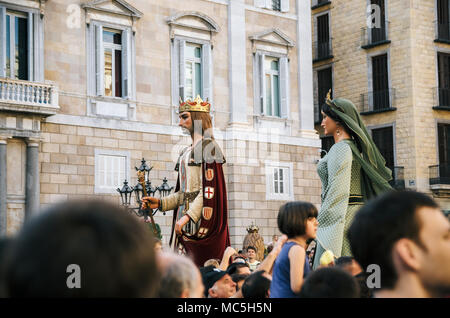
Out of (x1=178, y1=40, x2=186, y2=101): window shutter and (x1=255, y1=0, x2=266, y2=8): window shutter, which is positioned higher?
(x1=255, y1=0, x2=266, y2=8): window shutter

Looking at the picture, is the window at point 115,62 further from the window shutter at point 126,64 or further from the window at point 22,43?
the window at point 22,43

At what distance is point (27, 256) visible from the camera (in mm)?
1724

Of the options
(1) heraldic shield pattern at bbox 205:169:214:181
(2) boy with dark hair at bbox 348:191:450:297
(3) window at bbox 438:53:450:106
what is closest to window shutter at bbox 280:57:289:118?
(3) window at bbox 438:53:450:106

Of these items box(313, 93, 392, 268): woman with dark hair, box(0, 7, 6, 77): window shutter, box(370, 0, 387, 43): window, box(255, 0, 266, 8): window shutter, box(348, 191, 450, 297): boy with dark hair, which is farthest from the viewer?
box(370, 0, 387, 43): window

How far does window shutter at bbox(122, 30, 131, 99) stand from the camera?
74.5 feet

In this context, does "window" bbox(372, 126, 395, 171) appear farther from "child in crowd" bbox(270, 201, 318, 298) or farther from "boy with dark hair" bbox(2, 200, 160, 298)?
"boy with dark hair" bbox(2, 200, 160, 298)

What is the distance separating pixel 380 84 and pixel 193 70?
34.6 ft

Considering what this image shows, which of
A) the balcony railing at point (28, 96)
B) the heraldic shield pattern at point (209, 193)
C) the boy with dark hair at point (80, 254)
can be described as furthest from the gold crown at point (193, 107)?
the balcony railing at point (28, 96)

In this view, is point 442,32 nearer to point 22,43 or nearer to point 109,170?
point 109,170

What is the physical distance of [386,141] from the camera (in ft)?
105

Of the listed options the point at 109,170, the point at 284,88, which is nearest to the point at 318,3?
the point at 284,88

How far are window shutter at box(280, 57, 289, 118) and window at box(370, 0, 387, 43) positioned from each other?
7.37 m

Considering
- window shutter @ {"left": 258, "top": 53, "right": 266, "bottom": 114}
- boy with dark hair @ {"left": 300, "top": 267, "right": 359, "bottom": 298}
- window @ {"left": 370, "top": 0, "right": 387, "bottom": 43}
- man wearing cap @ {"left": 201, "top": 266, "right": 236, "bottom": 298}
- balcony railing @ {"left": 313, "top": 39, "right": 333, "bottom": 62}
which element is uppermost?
window @ {"left": 370, "top": 0, "right": 387, "bottom": 43}

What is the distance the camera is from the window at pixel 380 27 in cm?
3212
